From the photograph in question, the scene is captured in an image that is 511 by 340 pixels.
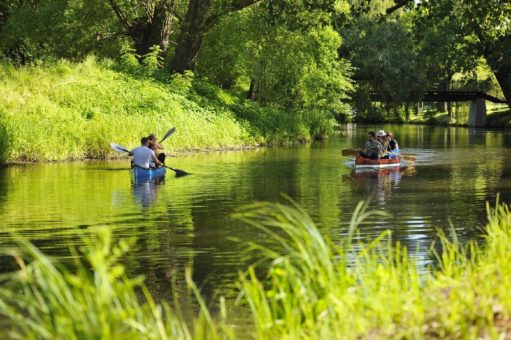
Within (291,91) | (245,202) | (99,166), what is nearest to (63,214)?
(245,202)

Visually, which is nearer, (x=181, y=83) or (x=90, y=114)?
(x=90, y=114)

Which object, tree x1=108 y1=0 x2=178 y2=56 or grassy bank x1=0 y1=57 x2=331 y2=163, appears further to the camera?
tree x1=108 y1=0 x2=178 y2=56

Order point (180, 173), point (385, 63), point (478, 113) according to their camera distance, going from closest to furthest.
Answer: point (180, 173), point (385, 63), point (478, 113)

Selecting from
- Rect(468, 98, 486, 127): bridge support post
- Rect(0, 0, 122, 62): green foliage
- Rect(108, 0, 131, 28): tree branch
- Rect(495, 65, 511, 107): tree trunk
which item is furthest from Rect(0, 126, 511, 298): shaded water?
Rect(468, 98, 486, 127): bridge support post

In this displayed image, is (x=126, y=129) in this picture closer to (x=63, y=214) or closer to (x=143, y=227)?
(x=63, y=214)

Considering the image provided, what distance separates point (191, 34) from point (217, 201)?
2610 cm

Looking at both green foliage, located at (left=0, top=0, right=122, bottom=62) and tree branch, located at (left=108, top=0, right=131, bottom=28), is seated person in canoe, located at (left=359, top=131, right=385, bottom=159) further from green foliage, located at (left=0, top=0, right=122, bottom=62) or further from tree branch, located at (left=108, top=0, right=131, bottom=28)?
green foliage, located at (left=0, top=0, right=122, bottom=62)

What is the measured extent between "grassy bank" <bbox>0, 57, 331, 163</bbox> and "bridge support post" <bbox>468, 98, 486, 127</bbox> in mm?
34276

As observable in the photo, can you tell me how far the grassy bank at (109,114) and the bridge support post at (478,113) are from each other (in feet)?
112

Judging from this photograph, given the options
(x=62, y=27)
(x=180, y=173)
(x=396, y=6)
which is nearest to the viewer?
(x=396, y=6)

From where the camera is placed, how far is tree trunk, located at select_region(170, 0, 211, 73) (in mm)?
45000

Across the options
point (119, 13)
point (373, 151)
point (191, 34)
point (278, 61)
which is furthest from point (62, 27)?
point (373, 151)

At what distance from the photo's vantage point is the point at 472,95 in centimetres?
8212

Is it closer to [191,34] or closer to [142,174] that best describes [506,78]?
[191,34]
